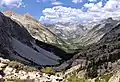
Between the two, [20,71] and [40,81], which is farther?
[20,71]

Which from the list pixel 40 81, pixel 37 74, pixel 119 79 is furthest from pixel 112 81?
pixel 40 81

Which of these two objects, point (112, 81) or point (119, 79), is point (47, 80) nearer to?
point (119, 79)

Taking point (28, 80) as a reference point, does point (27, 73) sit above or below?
above

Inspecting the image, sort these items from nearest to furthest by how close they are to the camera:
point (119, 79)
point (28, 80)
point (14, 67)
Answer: point (28, 80) < point (14, 67) < point (119, 79)

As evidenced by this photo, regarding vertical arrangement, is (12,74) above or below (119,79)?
below

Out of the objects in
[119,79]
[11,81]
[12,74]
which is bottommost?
[11,81]

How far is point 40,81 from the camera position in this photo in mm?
98000

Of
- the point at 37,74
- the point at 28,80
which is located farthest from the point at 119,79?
the point at 28,80

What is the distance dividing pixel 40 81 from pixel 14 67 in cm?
2002

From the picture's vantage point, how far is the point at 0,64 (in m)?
112

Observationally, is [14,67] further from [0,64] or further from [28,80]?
[28,80]

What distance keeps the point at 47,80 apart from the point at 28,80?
5486mm

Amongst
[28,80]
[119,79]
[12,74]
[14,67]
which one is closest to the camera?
[28,80]

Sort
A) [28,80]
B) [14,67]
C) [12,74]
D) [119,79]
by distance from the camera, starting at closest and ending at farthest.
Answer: [28,80]
[12,74]
[14,67]
[119,79]
